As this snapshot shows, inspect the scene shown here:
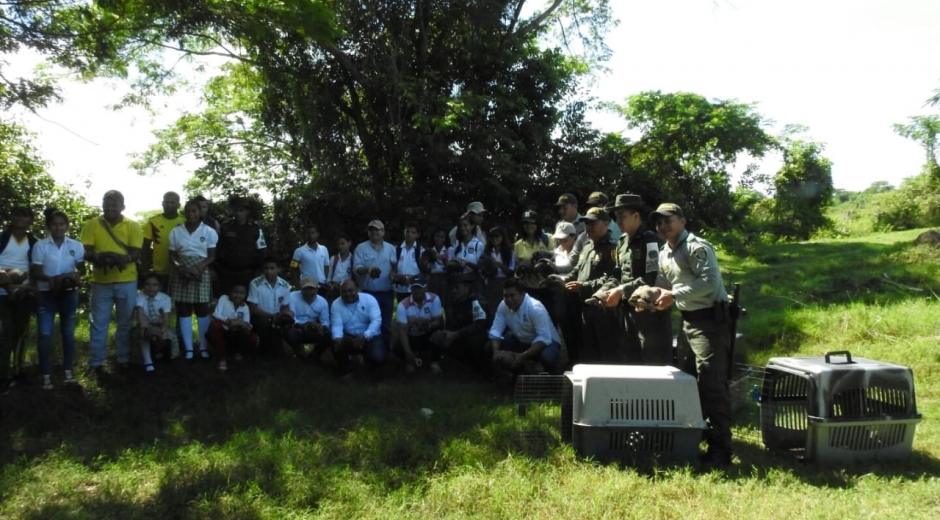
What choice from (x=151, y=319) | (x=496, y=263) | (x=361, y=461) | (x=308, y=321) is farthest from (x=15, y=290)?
(x=496, y=263)

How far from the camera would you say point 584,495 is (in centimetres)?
425

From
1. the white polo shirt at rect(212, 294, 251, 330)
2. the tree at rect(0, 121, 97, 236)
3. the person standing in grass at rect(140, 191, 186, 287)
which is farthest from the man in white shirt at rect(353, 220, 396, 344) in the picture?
the tree at rect(0, 121, 97, 236)

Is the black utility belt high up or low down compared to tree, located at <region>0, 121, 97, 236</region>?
down

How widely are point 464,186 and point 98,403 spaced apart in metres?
6.69

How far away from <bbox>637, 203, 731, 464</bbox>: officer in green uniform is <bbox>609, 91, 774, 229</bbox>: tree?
9623 millimetres

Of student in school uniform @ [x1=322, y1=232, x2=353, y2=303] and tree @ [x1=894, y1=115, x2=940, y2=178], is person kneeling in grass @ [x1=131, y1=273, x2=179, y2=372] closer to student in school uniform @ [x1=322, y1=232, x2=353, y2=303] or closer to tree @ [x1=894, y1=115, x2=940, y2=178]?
student in school uniform @ [x1=322, y1=232, x2=353, y2=303]

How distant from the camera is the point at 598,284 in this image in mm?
6188

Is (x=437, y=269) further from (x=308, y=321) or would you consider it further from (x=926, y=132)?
(x=926, y=132)

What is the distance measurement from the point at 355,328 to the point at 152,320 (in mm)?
2081

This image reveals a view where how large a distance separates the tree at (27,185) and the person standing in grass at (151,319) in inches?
224

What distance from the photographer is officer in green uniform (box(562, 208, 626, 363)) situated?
6191 millimetres

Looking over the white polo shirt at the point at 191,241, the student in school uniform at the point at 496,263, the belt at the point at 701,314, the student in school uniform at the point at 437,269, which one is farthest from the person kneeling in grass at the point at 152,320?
the belt at the point at 701,314

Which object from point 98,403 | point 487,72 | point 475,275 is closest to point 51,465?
point 98,403

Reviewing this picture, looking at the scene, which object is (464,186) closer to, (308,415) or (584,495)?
(308,415)
